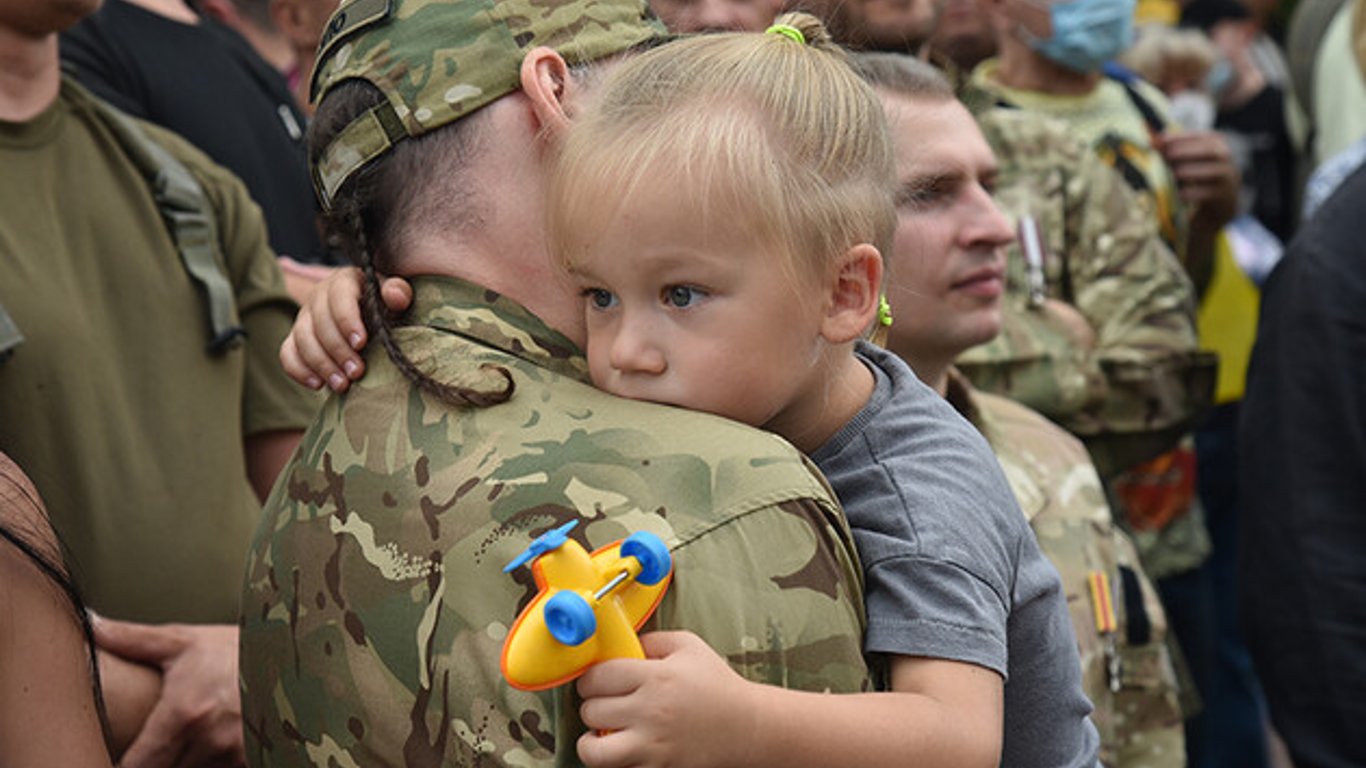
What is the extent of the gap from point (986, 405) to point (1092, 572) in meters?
0.43

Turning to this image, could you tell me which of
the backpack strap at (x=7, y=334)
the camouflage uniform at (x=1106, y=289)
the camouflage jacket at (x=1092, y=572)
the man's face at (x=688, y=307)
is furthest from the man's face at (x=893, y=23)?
the man's face at (x=688, y=307)

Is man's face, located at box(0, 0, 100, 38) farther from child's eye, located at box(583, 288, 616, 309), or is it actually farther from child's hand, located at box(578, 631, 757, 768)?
child's hand, located at box(578, 631, 757, 768)

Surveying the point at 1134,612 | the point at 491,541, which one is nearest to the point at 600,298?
the point at 491,541

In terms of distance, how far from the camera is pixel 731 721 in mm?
1659

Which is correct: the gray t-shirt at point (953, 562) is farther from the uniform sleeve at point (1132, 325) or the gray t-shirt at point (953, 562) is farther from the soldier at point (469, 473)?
the uniform sleeve at point (1132, 325)

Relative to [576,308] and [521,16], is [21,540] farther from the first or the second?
[521,16]

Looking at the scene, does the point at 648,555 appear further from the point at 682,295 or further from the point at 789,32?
the point at 789,32

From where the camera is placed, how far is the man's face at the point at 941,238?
10.8 ft

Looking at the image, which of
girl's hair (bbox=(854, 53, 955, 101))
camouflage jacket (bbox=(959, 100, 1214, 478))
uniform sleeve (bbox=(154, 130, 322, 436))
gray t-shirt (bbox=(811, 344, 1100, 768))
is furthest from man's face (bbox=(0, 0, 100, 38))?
camouflage jacket (bbox=(959, 100, 1214, 478))

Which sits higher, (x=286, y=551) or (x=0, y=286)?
(x=286, y=551)

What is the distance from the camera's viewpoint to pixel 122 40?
390 cm

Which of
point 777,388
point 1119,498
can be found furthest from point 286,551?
point 1119,498

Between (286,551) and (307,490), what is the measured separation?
0.07 m

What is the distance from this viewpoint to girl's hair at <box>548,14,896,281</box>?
6.18 ft
